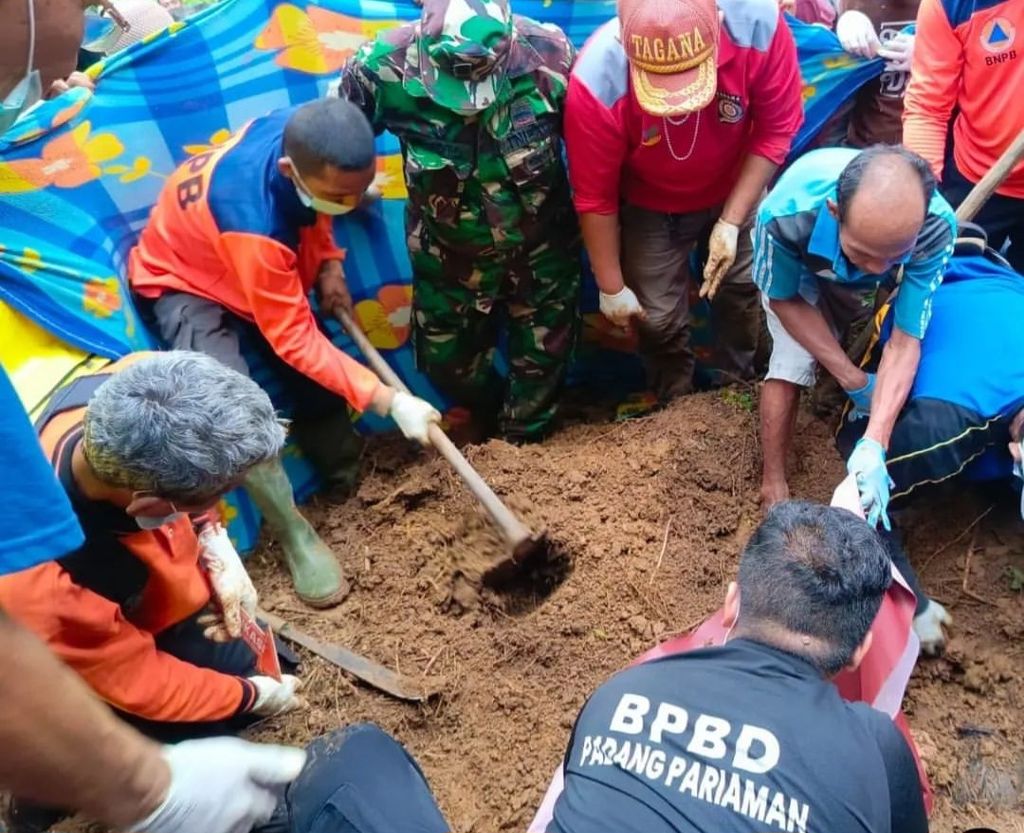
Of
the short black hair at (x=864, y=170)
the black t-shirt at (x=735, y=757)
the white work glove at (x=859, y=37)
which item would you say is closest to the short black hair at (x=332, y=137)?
the short black hair at (x=864, y=170)

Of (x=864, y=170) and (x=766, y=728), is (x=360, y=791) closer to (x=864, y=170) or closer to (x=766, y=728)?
(x=766, y=728)

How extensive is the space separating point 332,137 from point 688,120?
112 centimetres

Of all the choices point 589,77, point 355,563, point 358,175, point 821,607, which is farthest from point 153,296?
point 821,607

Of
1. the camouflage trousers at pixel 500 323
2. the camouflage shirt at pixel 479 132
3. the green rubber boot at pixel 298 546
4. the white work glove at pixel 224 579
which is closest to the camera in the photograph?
the white work glove at pixel 224 579

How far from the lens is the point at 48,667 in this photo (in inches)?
43.4

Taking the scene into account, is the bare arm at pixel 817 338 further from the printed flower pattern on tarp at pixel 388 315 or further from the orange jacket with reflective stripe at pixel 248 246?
the printed flower pattern on tarp at pixel 388 315

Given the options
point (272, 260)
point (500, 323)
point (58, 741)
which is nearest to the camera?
point (58, 741)

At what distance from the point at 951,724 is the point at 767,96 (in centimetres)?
197

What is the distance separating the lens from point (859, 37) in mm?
3178

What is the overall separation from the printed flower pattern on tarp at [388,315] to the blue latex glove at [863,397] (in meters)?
1.71

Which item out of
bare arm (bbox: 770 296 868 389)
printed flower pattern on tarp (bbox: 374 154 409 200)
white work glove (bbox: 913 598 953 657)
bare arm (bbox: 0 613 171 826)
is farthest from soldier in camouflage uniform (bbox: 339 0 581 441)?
bare arm (bbox: 0 613 171 826)

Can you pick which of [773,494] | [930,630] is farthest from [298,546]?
[930,630]

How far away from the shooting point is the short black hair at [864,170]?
7.32 ft

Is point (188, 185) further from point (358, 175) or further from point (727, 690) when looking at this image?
point (727, 690)
